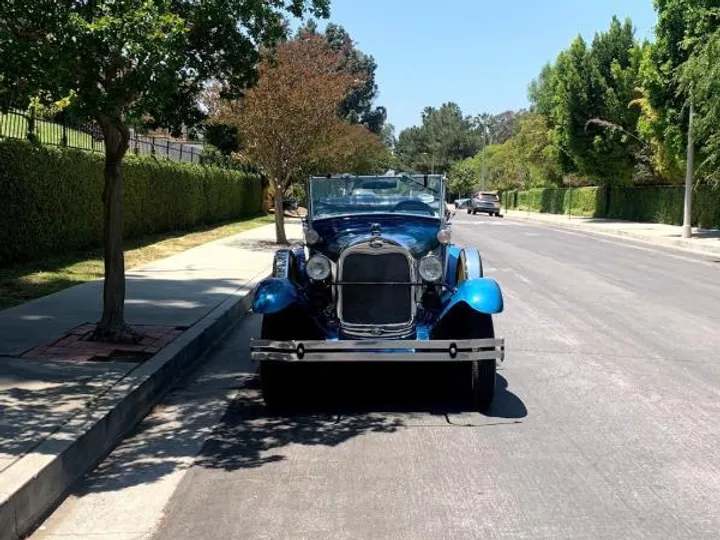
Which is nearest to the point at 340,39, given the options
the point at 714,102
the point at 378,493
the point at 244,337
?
the point at 714,102

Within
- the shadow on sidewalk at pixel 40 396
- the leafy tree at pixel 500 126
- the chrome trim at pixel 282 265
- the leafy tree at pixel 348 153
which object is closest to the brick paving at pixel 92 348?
the shadow on sidewalk at pixel 40 396

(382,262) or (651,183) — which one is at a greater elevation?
(651,183)

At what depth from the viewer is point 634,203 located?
42.0m

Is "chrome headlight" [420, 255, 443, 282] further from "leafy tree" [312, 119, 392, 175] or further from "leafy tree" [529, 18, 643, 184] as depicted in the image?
"leafy tree" [529, 18, 643, 184]

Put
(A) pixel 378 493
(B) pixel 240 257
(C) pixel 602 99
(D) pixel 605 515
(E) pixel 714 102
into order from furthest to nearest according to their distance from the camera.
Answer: (C) pixel 602 99, (E) pixel 714 102, (B) pixel 240 257, (A) pixel 378 493, (D) pixel 605 515

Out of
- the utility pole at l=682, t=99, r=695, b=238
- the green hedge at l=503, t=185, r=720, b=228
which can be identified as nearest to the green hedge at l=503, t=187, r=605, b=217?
the green hedge at l=503, t=185, r=720, b=228

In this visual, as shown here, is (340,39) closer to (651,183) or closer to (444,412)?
(651,183)

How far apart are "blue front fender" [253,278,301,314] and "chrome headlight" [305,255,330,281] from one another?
0.26m

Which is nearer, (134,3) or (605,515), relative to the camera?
(605,515)

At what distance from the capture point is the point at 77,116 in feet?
20.0

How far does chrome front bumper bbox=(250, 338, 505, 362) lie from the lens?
19.1ft

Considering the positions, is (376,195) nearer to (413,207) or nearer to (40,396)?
(413,207)

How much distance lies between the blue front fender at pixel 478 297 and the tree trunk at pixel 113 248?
11.3ft

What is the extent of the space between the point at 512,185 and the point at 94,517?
76958 mm
